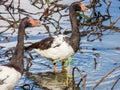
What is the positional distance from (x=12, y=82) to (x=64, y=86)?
1698mm

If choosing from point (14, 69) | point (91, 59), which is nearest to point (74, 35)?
point (91, 59)

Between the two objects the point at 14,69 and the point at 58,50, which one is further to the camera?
the point at 58,50

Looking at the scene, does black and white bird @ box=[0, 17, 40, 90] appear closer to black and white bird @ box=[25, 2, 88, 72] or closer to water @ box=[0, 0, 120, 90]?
water @ box=[0, 0, 120, 90]

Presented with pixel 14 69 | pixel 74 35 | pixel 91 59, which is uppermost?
pixel 14 69

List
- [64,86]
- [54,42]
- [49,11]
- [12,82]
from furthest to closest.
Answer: [49,11] < [54,42] < [64,86] < [12,82]

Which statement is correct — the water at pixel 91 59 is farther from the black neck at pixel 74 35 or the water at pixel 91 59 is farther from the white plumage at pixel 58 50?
the black neck at pixel 74 35

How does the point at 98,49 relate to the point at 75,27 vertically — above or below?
below

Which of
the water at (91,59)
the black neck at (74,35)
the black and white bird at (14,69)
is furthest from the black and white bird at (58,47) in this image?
the black and white bird at (14,69)

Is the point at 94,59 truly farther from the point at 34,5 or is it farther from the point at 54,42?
the point at 34,5

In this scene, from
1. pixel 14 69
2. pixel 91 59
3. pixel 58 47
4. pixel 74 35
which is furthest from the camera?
pixel 91 59

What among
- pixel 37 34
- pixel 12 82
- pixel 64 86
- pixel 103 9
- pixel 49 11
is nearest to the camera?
pixel 12 82

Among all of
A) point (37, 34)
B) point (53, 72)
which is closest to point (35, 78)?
point (53, 72)

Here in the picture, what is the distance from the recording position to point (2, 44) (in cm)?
1013

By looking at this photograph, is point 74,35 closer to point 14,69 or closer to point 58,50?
point 58,50
